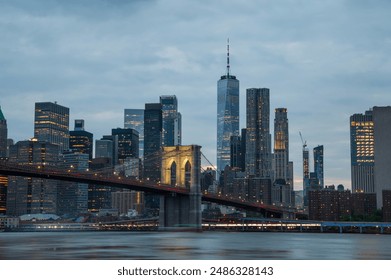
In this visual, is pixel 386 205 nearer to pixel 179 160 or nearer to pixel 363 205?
pixel 363 205

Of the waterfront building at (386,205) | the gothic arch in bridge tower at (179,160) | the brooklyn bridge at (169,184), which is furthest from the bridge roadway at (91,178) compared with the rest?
the waterfront building at (386,205)

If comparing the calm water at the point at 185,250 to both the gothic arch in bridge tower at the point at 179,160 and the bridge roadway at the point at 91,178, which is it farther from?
the gothic arch in bridge tower at the point at 179,160

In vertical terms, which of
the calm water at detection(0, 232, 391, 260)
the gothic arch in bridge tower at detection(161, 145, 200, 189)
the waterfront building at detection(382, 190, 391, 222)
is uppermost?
the gothic arch in bridge tower at detection(161, 145, 200, 189)

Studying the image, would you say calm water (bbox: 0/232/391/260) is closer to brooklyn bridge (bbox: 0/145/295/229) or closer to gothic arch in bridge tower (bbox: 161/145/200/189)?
brooklyn bridge (bbox: 0/145/295/229)

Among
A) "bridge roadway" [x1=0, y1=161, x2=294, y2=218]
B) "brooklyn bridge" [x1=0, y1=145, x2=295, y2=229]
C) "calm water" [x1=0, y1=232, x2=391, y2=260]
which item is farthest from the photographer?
"brooklyn bridge" [x1=0, y1=145, x2=295, y2=229]

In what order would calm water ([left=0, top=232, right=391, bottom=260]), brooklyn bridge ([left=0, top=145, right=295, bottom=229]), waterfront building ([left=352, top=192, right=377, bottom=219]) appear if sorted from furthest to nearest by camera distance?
1. waterfront building ([left=352, top=192, right=377, bottom=219])
2. brooklyn bridge ([left=0, top=145, right=295, bottom=229])
3. calm water ([left=0, top=232, right=391, bottom=260])

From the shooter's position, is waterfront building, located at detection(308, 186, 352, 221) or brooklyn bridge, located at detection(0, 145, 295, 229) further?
waterfront building, located at detection(308, 186, 352, 221)

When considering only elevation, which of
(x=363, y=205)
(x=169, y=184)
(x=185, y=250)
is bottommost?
(x=185, y=250)

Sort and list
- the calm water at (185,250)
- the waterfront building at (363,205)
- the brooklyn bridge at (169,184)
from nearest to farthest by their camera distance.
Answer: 1. the calm water at (185,250)
2. the brooklyn bridge at (169,184)
3. the waterfront building at (363,205)

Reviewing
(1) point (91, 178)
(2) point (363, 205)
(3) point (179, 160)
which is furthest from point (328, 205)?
(1) point (91, 178)

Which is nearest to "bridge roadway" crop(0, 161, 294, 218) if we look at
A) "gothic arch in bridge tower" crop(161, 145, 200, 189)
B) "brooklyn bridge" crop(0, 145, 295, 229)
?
"brooklyn bridge" crop(0, 145, 295, 229)
